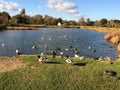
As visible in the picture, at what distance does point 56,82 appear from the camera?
23.6 meters

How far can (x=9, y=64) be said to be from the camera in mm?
29266

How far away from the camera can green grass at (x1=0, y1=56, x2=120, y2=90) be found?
2294cm

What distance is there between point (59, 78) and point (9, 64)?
784 centimetres

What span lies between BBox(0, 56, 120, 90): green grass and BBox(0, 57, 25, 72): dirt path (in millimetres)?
1266

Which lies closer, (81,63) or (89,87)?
(89,87)

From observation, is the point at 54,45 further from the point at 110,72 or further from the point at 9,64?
the point at 110,72

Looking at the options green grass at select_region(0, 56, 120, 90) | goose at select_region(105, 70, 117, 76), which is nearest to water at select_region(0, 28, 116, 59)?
green grass at select_region(0, 56, 120, 90)

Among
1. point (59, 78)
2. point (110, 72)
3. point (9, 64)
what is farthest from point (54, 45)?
point (59, 78)

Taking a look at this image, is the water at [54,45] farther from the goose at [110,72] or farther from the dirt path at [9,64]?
the goose at [110,72]

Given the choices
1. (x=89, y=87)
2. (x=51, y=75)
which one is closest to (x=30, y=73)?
(x=51, y=75)

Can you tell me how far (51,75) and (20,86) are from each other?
3.56 metres

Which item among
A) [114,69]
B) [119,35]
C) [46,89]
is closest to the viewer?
[46,89]

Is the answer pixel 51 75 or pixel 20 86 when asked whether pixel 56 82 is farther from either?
pixel 20 86

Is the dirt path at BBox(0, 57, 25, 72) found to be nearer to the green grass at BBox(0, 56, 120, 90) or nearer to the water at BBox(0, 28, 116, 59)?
the green grass at BBox(0, 56, 120, 90)
